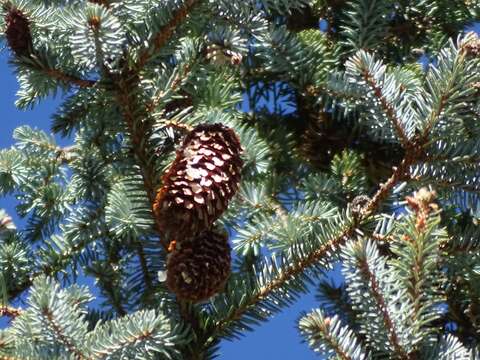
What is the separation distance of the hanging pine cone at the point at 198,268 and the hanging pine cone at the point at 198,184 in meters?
0.02

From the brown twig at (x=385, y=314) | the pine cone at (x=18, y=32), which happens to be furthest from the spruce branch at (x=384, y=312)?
the pine cone at (x=18, y=32)

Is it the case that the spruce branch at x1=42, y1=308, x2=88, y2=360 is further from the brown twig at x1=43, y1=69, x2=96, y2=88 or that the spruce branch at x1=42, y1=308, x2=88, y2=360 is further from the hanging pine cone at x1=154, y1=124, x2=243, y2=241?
the brown twig at x1=43, y1=69, x2=96, y2=88

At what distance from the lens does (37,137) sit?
88.4 inches

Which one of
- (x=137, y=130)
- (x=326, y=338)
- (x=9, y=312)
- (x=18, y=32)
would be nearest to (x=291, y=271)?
(x=326, y=338)

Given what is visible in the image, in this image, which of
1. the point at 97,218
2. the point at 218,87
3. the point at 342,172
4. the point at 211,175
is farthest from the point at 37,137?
the point at 211,175

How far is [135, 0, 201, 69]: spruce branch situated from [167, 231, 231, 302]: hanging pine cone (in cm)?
28

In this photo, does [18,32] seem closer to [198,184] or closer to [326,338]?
[198,184]

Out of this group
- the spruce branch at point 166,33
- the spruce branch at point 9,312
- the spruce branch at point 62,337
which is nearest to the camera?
the spruce branch at point 62,337

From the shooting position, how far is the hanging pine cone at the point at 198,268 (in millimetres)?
1452

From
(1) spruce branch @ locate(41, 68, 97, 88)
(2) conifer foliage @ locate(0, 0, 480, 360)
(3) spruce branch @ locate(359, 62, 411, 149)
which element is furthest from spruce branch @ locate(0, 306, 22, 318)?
(3) spruce branch @ locate(359, 62, 411, 149)

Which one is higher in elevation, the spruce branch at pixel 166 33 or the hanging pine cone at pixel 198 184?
the spruce branch at pixel 166 33

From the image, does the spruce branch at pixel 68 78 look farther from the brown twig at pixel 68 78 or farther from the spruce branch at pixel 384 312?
the spruce branch at pixel 384 312

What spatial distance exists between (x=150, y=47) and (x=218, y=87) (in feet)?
1.74

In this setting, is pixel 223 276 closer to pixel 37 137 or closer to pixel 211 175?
pixel 211 175
